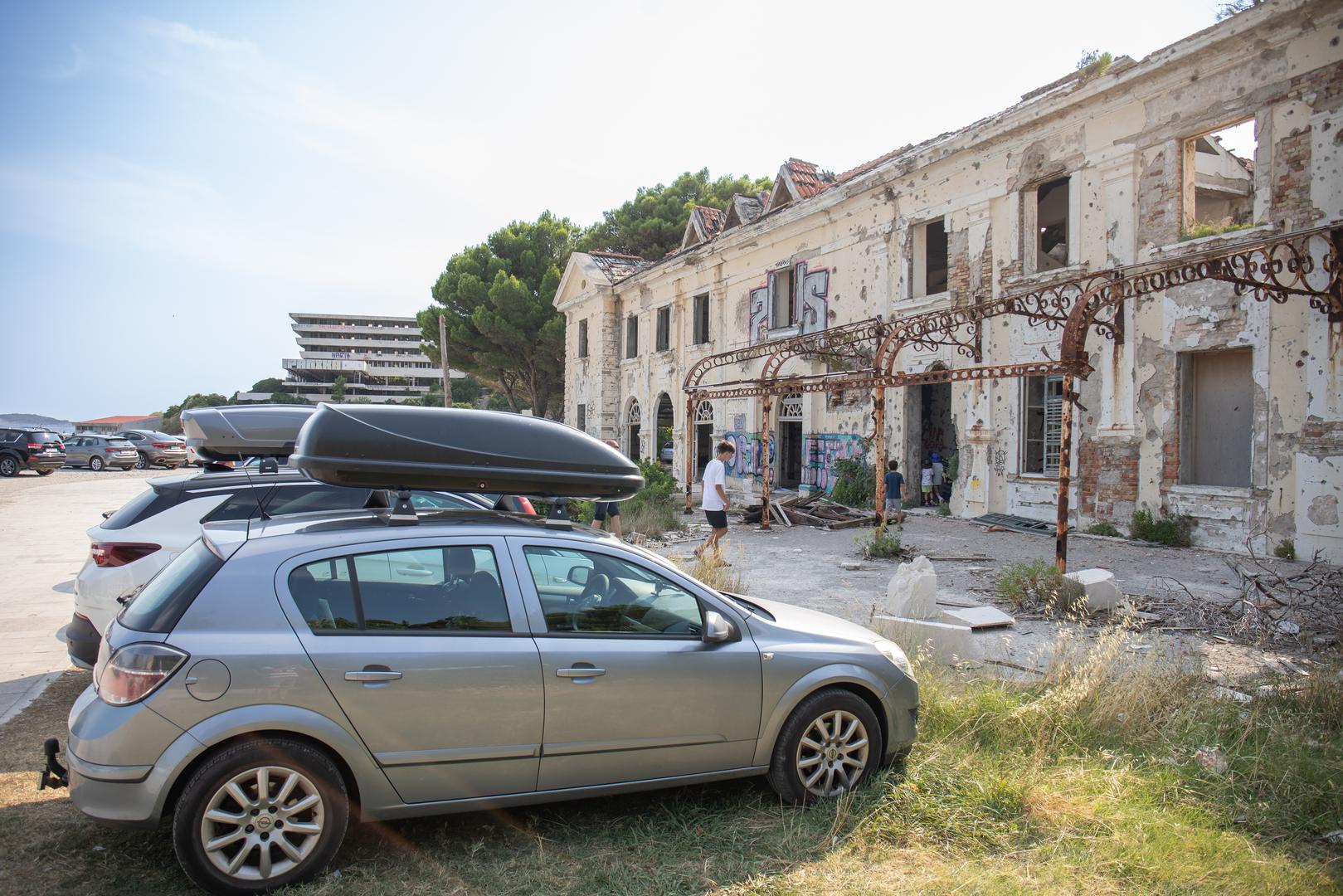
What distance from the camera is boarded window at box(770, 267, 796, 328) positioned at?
868 inches

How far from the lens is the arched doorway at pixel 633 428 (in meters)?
29.9

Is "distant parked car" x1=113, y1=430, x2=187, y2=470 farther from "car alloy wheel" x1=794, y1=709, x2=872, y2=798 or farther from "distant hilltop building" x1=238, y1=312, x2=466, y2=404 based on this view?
"distant hilltop building" x1=238, y1=312, x2=466, y2=404

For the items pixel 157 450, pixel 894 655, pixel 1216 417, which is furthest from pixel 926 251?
pixel 157 450

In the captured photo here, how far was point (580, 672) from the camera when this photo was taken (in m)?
3.58

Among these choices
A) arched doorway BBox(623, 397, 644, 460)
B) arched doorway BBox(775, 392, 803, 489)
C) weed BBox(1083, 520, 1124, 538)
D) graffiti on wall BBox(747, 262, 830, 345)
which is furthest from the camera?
arched doorway BBox(623, 397, 644, 460)

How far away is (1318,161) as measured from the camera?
1130 centimetres

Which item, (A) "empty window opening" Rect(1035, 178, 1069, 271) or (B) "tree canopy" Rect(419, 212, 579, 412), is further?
(B) "tree canopy" Rect(419, 212, 579, 412)

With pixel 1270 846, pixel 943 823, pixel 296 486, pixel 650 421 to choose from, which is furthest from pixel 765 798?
pixel 650 421

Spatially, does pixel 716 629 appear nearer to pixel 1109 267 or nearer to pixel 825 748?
pixel 825 748

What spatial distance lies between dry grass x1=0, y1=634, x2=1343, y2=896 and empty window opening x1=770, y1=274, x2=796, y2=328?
58.4 ft

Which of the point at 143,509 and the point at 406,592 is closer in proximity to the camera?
the point at 406,592

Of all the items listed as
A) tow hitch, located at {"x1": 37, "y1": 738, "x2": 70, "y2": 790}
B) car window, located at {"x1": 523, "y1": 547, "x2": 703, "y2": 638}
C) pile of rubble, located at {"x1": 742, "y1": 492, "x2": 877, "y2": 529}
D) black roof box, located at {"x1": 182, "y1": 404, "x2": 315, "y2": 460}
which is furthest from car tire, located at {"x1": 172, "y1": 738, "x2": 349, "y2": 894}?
pile of rubble, located at {"x1": 742, "y1": 492, "x2": 877, "y2": 529}

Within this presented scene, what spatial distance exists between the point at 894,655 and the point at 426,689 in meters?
2.39

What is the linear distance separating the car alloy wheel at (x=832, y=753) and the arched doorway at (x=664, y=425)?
75.8ft
